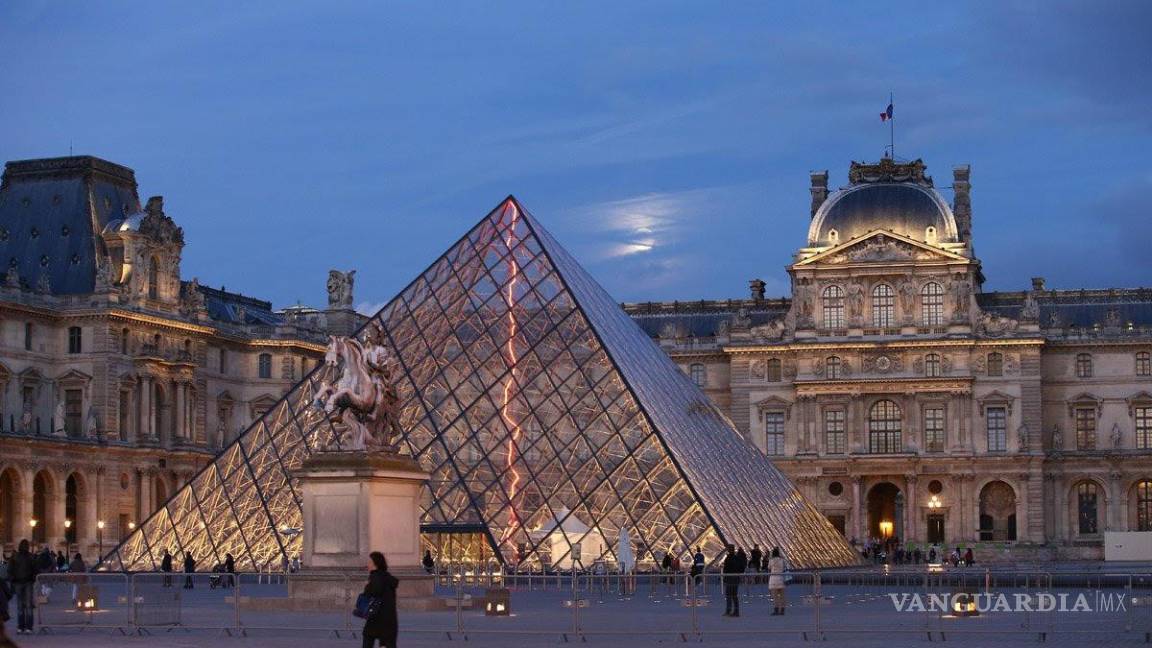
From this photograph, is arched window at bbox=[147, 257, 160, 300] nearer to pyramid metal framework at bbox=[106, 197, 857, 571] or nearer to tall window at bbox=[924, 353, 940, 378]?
tall window at bbox=[924, 353, 940, 378]

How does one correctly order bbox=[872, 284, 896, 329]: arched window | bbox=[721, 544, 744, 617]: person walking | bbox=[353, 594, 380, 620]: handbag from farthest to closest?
bbox=[872, 284, 896, 329]: arched window
bbox=[721, 544, 744, 617]: person walking
bbox=[353, 594, 380, 620]: handbag

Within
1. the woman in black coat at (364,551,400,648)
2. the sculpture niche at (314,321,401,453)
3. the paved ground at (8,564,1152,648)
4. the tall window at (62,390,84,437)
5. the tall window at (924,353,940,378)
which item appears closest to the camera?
the woman in black coat at (364,551,400,648)

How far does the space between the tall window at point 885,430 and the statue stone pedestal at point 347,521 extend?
54.2m

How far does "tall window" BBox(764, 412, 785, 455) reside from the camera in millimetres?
78062

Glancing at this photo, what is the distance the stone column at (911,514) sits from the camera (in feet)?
252

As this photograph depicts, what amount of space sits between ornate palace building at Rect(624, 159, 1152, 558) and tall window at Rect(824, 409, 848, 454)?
0.17ft

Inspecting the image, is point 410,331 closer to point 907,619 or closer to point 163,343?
point 907,619

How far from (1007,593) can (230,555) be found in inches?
627

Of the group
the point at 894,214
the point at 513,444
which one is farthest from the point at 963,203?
the point at 513,444

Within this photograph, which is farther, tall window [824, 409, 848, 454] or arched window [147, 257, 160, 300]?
tall window [824, 409, 848, 454]

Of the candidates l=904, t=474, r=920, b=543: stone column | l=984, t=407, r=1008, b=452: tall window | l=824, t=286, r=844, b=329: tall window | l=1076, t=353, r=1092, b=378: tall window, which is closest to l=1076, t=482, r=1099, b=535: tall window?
l=984, t=407, r=1008, b=452: tall window

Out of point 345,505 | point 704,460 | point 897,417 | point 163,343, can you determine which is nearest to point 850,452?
point 897,417

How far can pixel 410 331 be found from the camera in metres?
38.8

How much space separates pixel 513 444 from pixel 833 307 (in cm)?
4232
